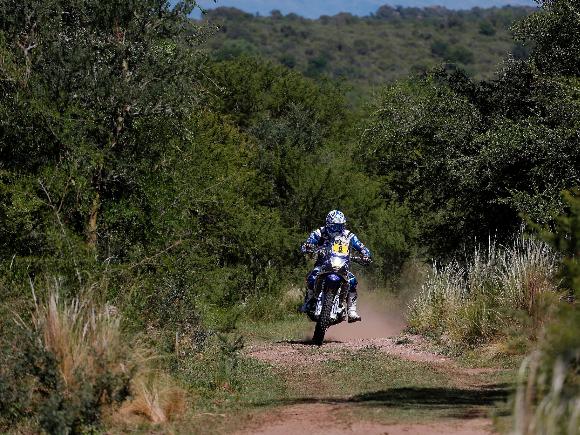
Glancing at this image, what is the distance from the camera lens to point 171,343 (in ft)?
36.6

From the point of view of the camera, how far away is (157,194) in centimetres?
1393

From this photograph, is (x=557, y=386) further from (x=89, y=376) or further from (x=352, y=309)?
(x=352, y=309)

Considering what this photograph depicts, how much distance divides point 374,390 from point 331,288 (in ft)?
17.9

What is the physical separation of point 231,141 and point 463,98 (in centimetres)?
888

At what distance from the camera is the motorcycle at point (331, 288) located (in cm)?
1561

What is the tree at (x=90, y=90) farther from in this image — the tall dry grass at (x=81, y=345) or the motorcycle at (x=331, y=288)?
the tall dry grass at (x=81, y=345)

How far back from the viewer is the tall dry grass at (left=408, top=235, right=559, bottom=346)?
1345cm

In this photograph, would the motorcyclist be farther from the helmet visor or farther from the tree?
the tree

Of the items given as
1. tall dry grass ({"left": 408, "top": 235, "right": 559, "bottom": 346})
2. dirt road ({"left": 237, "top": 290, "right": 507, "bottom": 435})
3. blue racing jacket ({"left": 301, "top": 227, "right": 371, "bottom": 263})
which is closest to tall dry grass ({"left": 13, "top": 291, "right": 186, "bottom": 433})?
dirt road ({"left": 237, "top": 290, "right": 507, "bottom": 435})

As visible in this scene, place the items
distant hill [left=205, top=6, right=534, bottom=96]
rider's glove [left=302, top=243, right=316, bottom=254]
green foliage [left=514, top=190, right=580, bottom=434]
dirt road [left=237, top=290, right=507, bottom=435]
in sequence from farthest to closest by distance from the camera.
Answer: distant hill [left=205, top=6, right=534, bottom=96]
rider's glove [left=302, top=243, right=316, bottom=254]
dirt road [left=237, top=290, right=507, bottom=435]
green foliage [left=514, top=190, right=580, bottom=434]

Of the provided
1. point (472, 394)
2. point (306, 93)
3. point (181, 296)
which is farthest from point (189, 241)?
point (306, 93)

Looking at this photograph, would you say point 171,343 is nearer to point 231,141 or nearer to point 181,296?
point 181,296

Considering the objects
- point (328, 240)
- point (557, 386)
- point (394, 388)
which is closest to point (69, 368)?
point (394, 388)

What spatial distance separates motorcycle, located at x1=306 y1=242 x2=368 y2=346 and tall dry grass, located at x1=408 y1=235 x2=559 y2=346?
123cm
